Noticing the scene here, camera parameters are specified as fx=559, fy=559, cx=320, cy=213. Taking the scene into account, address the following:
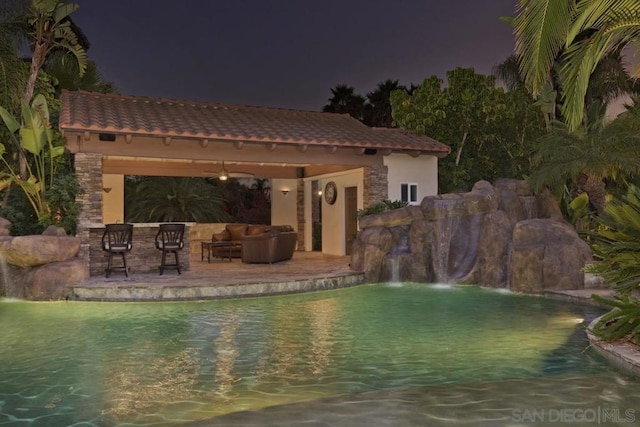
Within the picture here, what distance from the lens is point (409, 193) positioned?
17703 mm

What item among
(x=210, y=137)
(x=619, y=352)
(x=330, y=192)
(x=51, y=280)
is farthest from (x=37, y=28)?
(x=619, y=352)

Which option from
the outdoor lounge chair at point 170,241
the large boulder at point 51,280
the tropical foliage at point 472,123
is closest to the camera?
the large boulder at point 51,280

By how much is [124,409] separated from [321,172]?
15.4m

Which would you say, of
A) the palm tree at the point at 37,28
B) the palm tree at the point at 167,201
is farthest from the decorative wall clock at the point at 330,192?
the palm tree at the point at 37,28

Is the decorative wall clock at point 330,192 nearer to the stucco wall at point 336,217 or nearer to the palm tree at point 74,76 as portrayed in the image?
the stucco wall at point 336,217

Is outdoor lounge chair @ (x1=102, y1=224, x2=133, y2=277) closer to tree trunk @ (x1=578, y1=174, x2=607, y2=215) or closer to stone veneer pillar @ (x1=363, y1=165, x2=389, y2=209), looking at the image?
stone veneer pillar @ (x1=363, y1=165, x2=389, y2=209)

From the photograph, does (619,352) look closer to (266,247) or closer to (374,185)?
(266,247)

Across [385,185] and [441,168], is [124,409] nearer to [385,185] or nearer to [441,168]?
[385,185]

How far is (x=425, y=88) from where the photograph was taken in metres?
20.6

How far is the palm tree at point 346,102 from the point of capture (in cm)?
3180

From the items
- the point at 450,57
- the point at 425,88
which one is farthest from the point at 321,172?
the point at 450,57

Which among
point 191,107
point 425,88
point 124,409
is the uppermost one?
point 425,88
